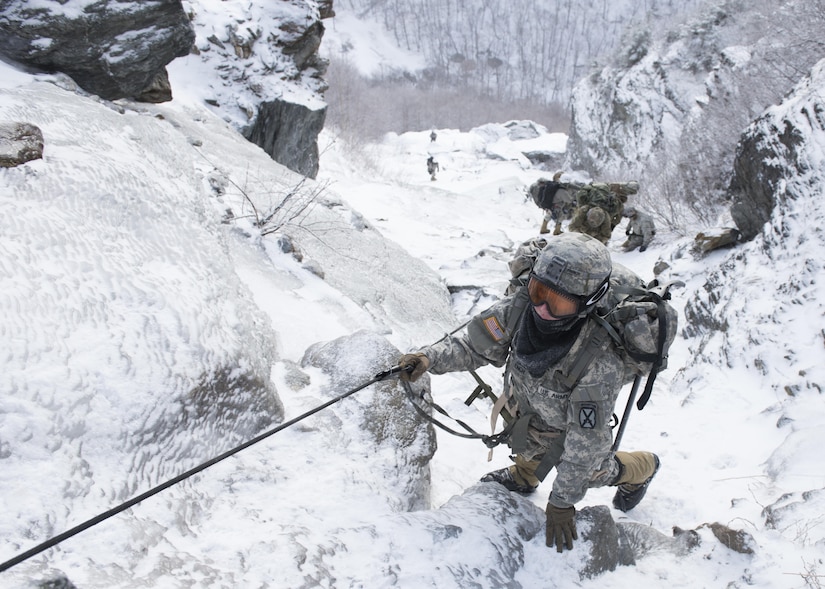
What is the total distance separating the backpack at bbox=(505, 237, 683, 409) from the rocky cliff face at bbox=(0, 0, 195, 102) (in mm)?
5539

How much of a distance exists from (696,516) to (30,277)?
3068mm

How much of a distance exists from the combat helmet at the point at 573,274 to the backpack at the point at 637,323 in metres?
0.11

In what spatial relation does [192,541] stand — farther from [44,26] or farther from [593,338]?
[44,26]

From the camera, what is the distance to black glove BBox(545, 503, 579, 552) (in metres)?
2.06

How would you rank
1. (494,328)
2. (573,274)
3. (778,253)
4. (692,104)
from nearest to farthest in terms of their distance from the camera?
(573,274)
(494,328)
(778,253)
(692,104)

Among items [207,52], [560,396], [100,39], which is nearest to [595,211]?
[560,396]

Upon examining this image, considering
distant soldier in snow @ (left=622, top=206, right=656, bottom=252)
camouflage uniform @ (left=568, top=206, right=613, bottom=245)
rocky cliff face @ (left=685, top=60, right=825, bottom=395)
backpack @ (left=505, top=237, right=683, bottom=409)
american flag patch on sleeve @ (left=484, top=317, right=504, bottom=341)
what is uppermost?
backpack @ (left=505, top=237, right=683, bottom=409)

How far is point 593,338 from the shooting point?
6.46ft

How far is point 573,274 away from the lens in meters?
1.83

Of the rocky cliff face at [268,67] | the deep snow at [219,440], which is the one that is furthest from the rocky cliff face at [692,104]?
the rocky cliff face at [268,67]

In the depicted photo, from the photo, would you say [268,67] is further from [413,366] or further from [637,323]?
[637,323]

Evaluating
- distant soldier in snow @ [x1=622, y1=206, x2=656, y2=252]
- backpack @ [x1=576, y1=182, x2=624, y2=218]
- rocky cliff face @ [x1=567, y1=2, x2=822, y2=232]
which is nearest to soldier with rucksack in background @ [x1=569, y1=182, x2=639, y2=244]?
backpack @ [x1=576, y1=182, x2=624, y2=218]

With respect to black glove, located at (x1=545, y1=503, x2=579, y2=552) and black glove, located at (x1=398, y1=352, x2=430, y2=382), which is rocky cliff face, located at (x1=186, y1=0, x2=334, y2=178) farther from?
black glove, located at (x1=545, y1=503, x2=579, y2=552)

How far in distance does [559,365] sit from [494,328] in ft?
1.11
